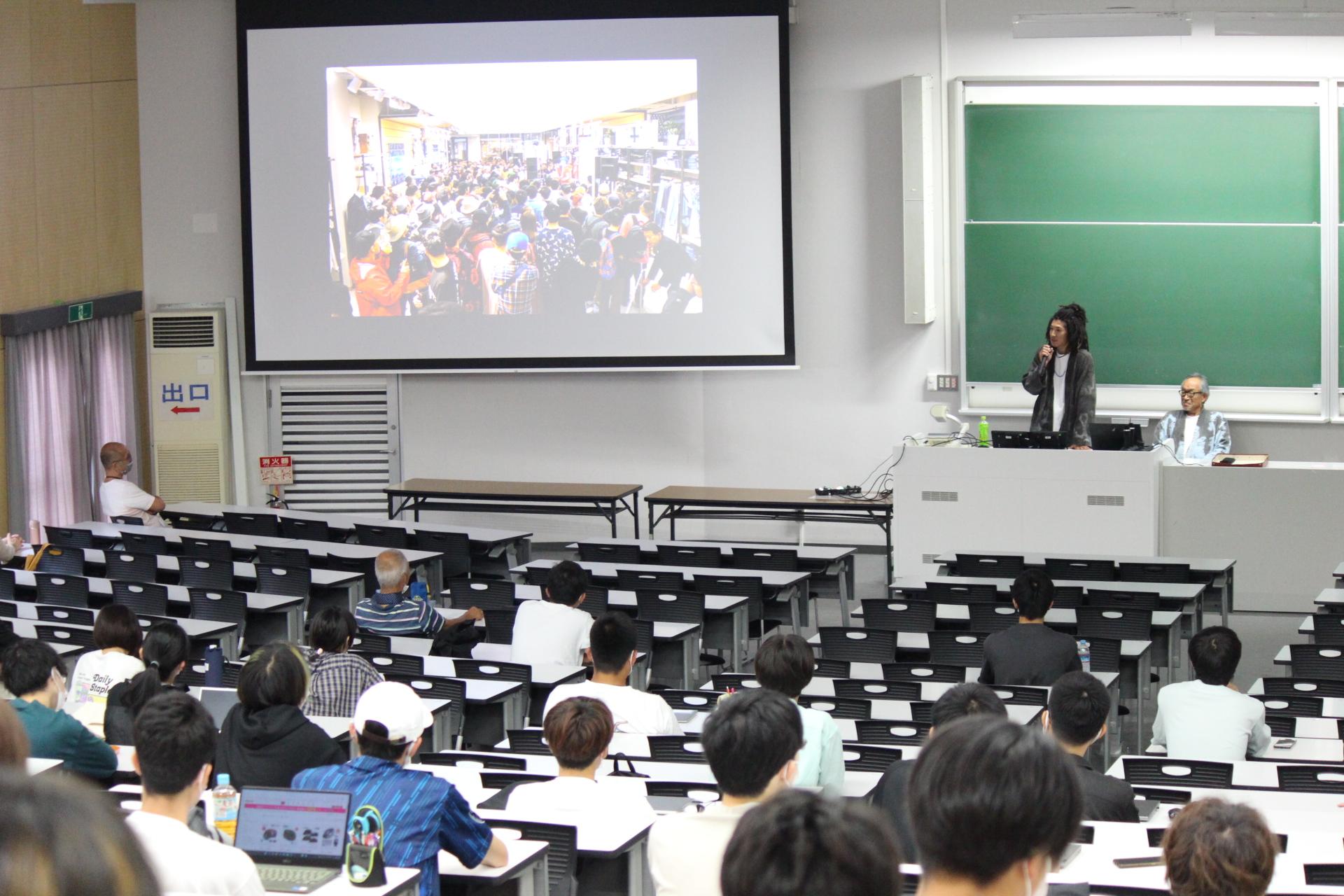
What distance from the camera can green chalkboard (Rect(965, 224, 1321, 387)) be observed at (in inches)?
441

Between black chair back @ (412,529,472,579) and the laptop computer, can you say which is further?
black chair back @ (412,529,472,579)

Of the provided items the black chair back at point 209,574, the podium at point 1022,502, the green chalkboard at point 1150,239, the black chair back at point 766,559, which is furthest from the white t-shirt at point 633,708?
the green chalkboard at point 1150,239

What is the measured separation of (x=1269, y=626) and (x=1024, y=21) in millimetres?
4249

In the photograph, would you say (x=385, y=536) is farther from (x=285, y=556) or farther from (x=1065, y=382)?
(x=1065, y=382)

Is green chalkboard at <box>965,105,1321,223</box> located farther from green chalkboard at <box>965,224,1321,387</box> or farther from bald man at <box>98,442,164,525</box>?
bald man at <box>98,442,164,525</box>

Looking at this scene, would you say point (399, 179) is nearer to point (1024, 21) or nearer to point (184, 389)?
point (184, 389)

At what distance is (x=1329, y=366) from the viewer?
1112 cm

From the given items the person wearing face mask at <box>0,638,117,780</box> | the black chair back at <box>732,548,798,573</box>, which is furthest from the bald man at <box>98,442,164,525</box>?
the person wearing face mask at <box>0,638,117,780</box>

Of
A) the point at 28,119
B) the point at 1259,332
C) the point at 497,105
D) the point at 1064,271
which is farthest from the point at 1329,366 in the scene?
the point at 28,119

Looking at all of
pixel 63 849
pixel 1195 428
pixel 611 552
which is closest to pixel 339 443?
pixel 611 552

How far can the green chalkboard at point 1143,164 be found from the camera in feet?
36.6

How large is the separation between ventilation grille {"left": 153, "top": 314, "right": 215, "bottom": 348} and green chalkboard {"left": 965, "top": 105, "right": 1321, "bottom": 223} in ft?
21.3

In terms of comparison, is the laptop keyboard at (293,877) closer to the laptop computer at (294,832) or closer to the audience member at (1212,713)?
the laptop computer at (294,832)

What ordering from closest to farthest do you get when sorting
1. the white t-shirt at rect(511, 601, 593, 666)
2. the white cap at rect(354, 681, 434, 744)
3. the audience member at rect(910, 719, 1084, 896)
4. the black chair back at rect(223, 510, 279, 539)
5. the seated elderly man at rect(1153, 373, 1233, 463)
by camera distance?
the audience member at rect(910, 719, 1084, 896) → the white cap at rect(354, 681, 434, 744) → the white t-shirt at rect(511, 601, 593, 666) → the black chair back at rect(223, 510, 279, 539) → the seated elderly man at rect(1153, 373, 1233, 463)
